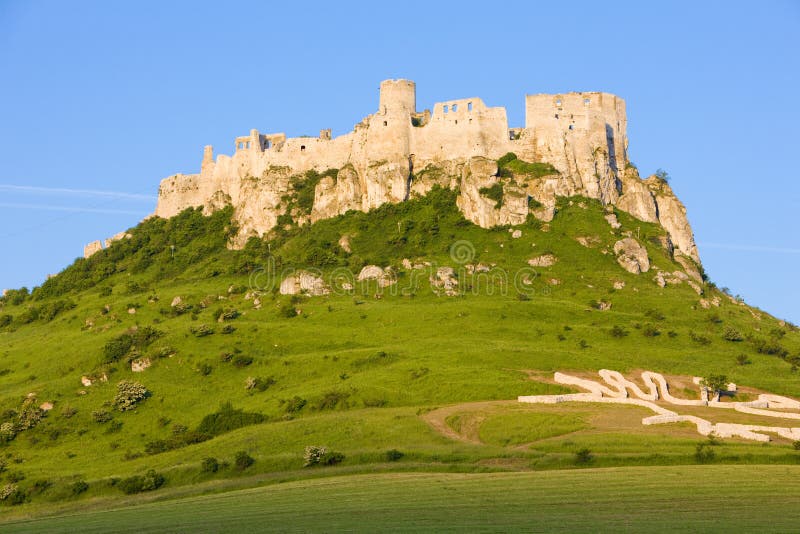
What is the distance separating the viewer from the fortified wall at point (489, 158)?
120 m

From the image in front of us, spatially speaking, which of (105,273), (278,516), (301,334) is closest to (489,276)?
(301,334)

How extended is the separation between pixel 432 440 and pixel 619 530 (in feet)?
90.9

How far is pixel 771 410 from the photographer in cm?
7725

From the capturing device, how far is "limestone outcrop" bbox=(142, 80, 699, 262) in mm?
119188

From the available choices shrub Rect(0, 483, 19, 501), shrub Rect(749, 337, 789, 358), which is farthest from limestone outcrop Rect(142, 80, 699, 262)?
shrub Rect(0, 483, 19, 501)

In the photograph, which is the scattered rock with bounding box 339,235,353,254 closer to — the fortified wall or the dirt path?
the fortified wall

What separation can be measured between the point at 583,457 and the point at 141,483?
2658 centimetres

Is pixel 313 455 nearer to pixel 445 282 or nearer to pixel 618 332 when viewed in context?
pixel 618 332

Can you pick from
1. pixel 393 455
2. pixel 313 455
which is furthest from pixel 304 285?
pixel 393 455

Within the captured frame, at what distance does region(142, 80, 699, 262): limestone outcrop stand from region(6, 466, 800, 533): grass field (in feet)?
202

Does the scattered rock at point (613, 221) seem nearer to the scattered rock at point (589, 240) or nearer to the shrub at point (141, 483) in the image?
the scattered rock at point (589, 240)

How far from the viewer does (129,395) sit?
290ft

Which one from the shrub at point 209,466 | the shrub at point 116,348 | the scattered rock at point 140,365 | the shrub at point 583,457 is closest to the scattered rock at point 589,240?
the scattered rock at point 140,365

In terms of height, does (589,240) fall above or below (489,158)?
below
